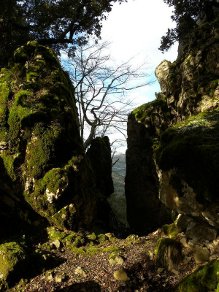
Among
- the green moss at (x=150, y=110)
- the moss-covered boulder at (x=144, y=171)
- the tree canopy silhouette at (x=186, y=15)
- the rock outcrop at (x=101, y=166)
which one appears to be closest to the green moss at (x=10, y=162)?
the rock outcrop at (x=101, y=166)

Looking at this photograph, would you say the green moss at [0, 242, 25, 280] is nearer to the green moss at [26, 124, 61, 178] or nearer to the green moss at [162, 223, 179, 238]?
the green moss at [26, 124, 61, 178]

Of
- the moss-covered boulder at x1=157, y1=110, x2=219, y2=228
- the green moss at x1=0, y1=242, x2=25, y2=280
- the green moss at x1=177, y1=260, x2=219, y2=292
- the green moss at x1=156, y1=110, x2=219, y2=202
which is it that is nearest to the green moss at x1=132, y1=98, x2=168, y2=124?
the green moss at x1=156, y1=110, x2=219, y2=202

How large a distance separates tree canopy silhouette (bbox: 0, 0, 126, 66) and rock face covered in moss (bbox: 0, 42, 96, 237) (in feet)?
9.74

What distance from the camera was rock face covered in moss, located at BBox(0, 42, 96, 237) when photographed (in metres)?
7.87

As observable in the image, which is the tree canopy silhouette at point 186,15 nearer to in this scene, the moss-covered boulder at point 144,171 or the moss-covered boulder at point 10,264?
the moss-covered boulder at point 144,171

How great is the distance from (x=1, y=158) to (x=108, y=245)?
12.0 ft

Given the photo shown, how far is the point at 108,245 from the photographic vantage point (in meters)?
7.29

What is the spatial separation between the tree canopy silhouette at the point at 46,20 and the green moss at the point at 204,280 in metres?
10.2

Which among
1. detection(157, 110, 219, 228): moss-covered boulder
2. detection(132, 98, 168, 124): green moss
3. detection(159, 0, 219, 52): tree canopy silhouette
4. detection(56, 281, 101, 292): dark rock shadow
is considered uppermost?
detection(159, 0, 219, 52): tree canopy silhouette

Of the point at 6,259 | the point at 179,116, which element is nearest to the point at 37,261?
the point at 6,259

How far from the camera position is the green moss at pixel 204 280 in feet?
13.5

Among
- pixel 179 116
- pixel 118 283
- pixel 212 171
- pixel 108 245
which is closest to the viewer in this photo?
pixel 212 171

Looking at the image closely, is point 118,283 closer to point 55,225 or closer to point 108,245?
point 108,245

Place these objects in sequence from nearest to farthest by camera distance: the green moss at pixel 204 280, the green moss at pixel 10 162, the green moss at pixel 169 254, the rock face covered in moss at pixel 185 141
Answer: the green moss at pixel 204 280
the rock face covered in moss at pixel 185 141
the green moss at pixel 169 254
the green moss at pixel 10 162
